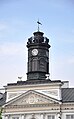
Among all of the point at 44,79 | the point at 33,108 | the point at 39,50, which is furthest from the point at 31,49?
the point at 33,108

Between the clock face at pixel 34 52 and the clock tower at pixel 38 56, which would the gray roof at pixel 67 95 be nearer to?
the clock tower at pixel 38 56

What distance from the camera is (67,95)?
58.4 metres

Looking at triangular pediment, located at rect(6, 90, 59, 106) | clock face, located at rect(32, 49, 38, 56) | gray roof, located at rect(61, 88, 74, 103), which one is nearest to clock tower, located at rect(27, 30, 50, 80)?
clock face, located at rect(32, 49, 38, 56)

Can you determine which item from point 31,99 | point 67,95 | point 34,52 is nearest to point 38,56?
point 34,52

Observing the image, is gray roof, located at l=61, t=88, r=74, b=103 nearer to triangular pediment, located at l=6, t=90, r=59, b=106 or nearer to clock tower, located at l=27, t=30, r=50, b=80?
triangular pediment, located at l=6, t=90, r=59, b=106

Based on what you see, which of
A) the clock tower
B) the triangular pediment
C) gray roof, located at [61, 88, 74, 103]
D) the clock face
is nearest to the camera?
gray roof, located at [61, 88, 74, 103]

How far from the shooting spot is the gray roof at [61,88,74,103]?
5652 centimetres

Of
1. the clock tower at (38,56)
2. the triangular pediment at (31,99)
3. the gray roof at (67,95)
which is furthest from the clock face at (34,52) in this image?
the gray roof at (67,95)

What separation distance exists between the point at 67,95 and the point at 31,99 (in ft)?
17.2

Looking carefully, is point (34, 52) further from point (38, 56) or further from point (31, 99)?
point (31, 99)

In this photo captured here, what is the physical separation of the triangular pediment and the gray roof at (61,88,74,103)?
1.48m

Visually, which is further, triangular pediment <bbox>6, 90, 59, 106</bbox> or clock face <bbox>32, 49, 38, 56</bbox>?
clock face <bbox>32, 49, 38, 56</bbox>

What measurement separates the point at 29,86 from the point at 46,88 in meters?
2.67

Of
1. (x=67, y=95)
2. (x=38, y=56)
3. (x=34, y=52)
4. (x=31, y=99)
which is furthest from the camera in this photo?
(x=34, y=52)
